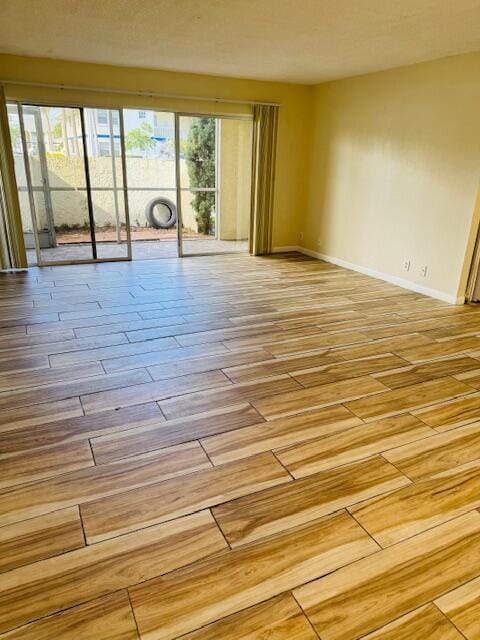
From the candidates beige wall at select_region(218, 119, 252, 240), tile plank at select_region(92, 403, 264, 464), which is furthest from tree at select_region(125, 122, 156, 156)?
tile plank at select_region(92, 403, 264, 464)

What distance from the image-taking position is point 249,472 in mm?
2154

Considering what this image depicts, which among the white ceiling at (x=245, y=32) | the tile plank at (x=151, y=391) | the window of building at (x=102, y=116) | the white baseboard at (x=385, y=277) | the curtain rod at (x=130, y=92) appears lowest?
the tile plank at (x=151, y=391)

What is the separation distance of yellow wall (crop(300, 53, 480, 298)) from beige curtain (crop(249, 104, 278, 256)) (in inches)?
27.6

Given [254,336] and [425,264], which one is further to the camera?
[425,264]

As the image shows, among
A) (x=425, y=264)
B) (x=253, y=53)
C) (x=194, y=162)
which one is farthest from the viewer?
(x=194, y=162)

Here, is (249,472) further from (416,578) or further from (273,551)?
(416,578)

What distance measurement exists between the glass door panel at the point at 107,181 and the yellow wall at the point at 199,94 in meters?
0.27

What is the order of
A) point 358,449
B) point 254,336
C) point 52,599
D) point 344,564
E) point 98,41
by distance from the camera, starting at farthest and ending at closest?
point 98,41 → point 254,336 → point 358,449 → point 344,564 → point 52,599

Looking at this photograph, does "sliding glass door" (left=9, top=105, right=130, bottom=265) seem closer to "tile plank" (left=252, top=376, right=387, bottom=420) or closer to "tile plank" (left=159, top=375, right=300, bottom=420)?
"tile plank" (left=159, top=375, right=300, bottom=420)

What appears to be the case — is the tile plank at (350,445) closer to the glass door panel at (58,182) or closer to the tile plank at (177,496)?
the tile plank at (177,496)

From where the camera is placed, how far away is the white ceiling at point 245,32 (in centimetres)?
322

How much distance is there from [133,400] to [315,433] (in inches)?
44.5

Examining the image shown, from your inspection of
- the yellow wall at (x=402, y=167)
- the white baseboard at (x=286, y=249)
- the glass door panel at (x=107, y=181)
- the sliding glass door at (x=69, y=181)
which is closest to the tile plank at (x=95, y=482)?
the yellow wall at (x=402, y=167)

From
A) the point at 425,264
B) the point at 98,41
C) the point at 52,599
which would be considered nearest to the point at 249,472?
the point at 52,599
